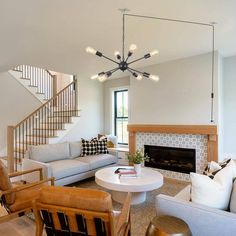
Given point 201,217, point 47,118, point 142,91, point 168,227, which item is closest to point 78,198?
point 168,227

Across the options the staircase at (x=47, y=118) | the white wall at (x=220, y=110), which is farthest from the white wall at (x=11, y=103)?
the white wall at (x=220, y=110)

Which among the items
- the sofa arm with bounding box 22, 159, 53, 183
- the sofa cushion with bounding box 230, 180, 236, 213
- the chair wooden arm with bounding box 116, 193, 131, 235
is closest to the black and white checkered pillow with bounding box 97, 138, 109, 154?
the sofa arm with bounding box 22, 159, 53, 183

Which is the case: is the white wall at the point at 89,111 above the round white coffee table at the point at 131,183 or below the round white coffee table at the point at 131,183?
above

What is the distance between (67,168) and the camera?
12.1 feet

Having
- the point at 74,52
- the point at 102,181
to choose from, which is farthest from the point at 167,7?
the point at 102,181

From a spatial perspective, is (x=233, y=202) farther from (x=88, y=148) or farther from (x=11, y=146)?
(x=11, y=146)

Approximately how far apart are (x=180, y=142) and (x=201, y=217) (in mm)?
2959

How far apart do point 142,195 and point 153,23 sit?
2.70 metres

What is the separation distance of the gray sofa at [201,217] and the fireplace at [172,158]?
279 centimetres

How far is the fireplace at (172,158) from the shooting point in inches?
170

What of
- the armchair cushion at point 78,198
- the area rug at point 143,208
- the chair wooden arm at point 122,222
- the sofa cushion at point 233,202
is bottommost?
the area rug at point 143,208

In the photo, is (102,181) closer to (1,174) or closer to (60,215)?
(1,174)

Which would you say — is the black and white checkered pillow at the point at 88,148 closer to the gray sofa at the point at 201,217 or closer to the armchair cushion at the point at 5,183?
the armchair cushion at the point at 5,183

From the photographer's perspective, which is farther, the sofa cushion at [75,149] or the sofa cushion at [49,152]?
the sofa cushion at [75,149]
